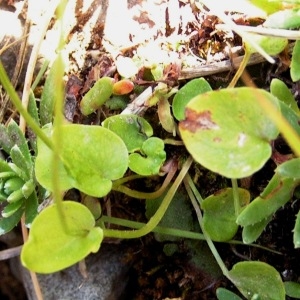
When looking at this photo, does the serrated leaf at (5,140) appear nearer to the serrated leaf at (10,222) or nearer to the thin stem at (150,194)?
the serrated leaf at (10,222)

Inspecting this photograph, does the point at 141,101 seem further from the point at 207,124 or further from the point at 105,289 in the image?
the point at 105,289

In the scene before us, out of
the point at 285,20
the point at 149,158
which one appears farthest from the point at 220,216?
the point at 285,20

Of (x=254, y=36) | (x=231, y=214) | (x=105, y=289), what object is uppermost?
(x=254, y=36)

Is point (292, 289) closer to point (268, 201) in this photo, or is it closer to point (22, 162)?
point (268, 201)

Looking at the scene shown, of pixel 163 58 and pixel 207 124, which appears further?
pixel 163 58

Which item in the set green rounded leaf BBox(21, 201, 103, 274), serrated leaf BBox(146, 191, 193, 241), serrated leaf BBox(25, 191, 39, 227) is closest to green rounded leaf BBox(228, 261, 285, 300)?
serrated leaf BBox(146, 191, 193, 241)

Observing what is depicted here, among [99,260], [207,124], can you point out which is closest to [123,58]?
[207,124]

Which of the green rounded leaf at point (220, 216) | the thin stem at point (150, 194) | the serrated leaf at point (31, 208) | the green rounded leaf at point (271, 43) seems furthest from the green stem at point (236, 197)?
the serrated leaf at point (31, 208)
